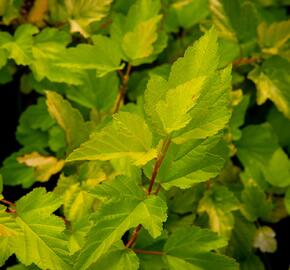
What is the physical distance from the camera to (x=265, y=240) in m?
1.07

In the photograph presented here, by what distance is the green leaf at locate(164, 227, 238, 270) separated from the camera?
30.0 inches

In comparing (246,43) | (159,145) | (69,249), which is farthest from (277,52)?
(69,249)

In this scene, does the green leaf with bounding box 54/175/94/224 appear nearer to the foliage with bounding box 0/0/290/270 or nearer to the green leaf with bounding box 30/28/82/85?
the foliage with bounding box 0/0/290/270

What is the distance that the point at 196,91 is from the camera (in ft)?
2.02

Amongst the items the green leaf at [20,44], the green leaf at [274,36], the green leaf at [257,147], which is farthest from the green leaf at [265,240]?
the green leaf at [20,44]

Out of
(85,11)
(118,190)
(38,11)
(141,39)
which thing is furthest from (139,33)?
(118,190)

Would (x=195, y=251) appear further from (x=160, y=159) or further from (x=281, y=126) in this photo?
(x=281, y=126)

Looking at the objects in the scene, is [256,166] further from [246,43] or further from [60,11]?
[60,11]

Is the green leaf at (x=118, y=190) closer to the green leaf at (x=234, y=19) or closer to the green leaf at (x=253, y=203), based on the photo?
the green leaf at (x=253, y=203)

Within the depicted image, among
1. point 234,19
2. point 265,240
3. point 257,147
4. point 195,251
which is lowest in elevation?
point 265,240

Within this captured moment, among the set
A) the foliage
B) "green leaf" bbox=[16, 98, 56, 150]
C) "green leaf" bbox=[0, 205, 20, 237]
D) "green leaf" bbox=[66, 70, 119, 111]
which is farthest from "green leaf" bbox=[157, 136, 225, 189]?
"green leaf" bbox=[16, 98, 56, 150]

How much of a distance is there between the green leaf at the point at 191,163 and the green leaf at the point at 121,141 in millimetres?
64

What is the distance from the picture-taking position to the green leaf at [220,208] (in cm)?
95

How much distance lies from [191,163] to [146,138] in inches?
3.3
